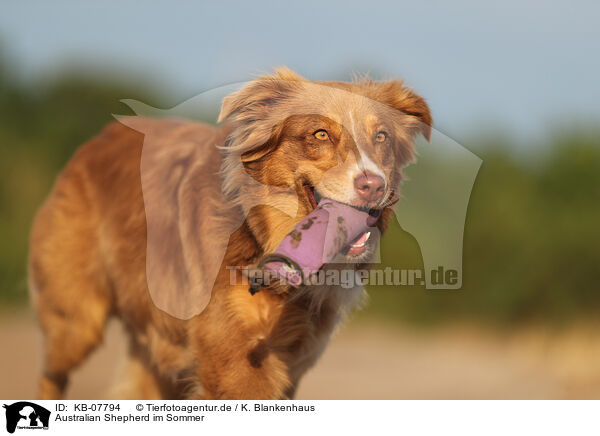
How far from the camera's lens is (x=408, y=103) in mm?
4105

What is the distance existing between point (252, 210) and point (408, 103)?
3.96 feet

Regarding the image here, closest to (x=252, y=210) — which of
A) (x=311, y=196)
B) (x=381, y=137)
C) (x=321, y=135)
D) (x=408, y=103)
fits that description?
(x=311, y=196)

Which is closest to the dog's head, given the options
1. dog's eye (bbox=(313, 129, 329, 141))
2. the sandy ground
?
dog's eye (bbox=(313, 129, 329, 141))

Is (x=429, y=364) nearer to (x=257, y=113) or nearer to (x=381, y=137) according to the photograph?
(x=381, y=137)

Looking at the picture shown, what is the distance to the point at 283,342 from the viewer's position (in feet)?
12.8

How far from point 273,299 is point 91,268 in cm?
178

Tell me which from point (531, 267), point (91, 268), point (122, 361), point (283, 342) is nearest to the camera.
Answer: point (283, 342)

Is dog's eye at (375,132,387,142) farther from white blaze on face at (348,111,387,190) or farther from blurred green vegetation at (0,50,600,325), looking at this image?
blurred green vegetation at (0,50,600,325)

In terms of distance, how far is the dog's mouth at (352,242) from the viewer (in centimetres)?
365

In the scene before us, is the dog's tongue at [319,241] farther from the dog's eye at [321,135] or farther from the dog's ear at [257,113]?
the dog's ear at [257,113]
